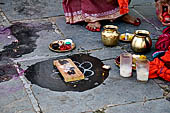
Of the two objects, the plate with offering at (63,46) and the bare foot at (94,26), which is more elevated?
the bare foot at (94,26)

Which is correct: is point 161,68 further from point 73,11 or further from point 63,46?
point 73,11

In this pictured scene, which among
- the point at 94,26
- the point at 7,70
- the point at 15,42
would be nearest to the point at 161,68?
the point at 94,26

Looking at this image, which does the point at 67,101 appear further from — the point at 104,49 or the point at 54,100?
the point at 104,49

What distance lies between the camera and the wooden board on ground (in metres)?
3.71

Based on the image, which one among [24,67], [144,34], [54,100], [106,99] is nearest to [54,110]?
[54,100]

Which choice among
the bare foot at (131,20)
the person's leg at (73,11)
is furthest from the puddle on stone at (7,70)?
the bare foot at (131,20)

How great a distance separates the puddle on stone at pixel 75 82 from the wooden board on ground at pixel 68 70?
48mm

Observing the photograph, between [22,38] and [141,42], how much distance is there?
1.63 m

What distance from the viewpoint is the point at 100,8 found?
4.95 m

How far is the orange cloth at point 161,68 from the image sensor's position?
146 inches

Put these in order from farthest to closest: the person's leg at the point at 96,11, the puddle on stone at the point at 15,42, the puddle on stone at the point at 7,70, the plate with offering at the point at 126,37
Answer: the person's leg at the point at 96,11 < the plate with offering at the point at 126,37 < the puddle on stone at the point at 15,42 < the puddle on stone at the point at 7,70

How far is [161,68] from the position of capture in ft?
12.3

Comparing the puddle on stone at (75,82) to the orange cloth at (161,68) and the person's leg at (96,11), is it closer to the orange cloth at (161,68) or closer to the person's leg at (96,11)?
the orange cloth at (161,68)

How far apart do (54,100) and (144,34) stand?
1506mm
